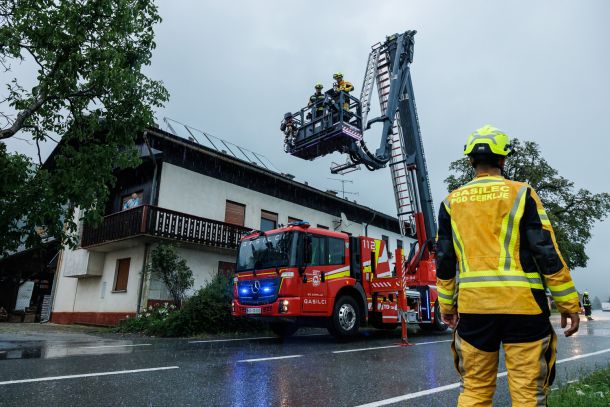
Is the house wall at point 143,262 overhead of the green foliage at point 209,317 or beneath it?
overhead

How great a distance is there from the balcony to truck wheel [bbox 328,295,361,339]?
827cm

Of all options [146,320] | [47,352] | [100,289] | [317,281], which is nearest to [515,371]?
[317,281]

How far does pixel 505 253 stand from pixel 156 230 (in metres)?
15.0

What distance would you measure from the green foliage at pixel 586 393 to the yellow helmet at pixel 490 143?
7.91 ft

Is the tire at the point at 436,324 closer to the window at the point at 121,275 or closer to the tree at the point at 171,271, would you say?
the tree at the point at 171,271

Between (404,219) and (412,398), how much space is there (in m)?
9.76

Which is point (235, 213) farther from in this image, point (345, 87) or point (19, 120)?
point (19, 120)

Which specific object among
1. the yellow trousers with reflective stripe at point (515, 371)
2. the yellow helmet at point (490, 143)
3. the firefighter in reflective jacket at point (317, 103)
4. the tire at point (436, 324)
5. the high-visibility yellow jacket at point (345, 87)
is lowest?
the yellow trousers with reflective stripe at point (515, 371)

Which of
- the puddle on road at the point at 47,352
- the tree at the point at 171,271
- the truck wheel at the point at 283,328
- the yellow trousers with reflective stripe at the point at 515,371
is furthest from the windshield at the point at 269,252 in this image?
the yellow trousers with reflective stripe at the point at 515,371

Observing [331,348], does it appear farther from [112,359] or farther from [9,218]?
[9,218]

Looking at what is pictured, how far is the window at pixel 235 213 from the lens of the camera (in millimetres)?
19656

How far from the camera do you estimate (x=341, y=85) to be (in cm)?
1301

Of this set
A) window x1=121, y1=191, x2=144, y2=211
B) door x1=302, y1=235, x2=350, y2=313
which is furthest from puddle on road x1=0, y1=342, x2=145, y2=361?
window x1=121, y1=191, x2=144, y2=211

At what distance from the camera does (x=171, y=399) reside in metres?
4.20
